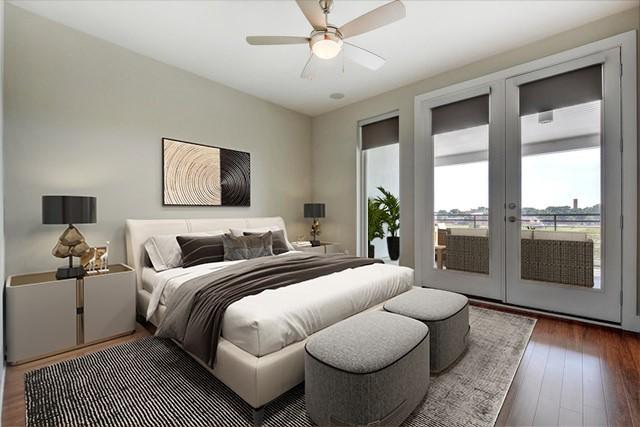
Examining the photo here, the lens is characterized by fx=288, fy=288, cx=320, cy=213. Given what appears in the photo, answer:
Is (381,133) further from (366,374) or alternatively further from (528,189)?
(366,374)

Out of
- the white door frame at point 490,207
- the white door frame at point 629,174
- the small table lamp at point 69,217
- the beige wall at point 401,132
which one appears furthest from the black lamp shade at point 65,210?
the white door frame at point 629,174

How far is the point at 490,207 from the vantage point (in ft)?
11.0

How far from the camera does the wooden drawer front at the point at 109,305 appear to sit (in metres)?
2.38

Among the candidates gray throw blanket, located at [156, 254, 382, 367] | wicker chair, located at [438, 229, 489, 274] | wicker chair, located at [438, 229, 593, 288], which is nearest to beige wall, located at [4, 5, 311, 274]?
gray throw blanket, located at [156, 254, 382, 367]

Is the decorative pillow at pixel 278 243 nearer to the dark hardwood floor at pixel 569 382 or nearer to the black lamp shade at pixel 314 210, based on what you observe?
the black lamp shade at pixel 314 210

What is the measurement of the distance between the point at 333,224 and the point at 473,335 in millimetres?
2822

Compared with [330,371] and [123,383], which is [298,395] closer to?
[330,371]

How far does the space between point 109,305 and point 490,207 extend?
399 cm

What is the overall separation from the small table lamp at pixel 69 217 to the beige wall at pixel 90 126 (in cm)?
42

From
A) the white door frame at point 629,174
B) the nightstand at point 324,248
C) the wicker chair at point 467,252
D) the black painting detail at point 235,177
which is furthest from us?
the nightstand at point 324,248

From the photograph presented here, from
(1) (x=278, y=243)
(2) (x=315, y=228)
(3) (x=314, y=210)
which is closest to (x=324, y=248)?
(2) (x=315, y=228)

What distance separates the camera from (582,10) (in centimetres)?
258

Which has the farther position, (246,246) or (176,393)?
(246,246)

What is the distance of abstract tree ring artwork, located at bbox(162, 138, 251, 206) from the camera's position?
3.46 m
